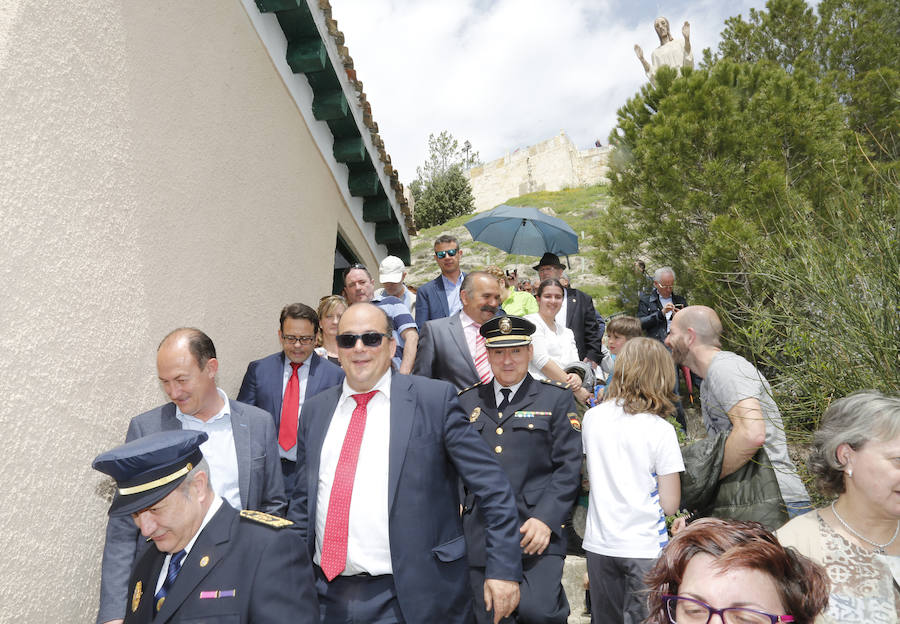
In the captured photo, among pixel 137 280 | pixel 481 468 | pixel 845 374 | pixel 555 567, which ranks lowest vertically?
pixel 555 567

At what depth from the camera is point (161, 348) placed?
105 inches

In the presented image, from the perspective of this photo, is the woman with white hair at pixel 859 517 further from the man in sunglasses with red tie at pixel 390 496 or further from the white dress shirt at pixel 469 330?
the white dress shirt at pixel 469 330

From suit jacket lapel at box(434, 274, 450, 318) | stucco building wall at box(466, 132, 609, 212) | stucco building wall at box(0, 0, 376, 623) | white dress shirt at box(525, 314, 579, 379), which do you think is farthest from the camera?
stucco building wall at box(466, 132, 609, 212)

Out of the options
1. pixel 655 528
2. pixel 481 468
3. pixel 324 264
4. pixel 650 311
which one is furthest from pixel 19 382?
pixel 650 311

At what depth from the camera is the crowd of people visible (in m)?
1.80

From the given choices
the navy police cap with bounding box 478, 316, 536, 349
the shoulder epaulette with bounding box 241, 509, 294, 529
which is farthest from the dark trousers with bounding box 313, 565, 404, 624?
the navy police cap with bounding box 478, 316, 536, 349

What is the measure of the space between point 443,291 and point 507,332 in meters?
2.13

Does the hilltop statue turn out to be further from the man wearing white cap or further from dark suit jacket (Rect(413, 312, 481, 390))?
dark suit jacket (Rect(413, 312, 481, 390))

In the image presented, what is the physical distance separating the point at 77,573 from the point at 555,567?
6.61 feet

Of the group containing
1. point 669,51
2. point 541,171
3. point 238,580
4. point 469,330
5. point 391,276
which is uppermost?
point 541,171

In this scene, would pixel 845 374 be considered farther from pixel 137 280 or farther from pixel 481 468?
pixel 137 280

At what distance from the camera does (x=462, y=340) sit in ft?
13.1

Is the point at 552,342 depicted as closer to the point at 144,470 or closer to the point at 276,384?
the point at 276,384

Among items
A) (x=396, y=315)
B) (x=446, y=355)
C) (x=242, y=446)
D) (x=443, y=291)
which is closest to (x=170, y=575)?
(x=242, y=446)
